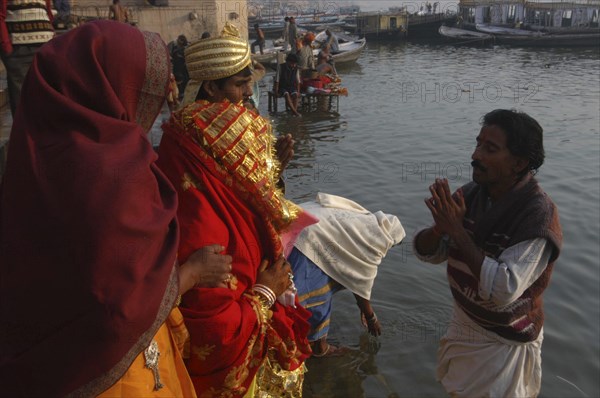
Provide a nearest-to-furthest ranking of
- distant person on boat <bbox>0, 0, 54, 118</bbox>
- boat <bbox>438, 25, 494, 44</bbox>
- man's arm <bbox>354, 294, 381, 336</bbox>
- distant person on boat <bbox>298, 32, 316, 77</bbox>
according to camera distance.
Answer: man's arm <bbox>354, 294, 381, 336</bbox>
distant person on boat <bbox>0, 0, 54, 118</bbox>
distant person on boat <bbox>298, 32, 316, 77</bbox>
boat <bbox>438, 25, 494, 44</bbox>

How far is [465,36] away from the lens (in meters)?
34.8

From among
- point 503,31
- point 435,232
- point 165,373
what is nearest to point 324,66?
point 435,232

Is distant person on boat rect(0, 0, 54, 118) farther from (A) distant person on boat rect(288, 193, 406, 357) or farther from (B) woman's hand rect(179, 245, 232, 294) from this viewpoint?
(B) woman's hand rect(179, 245, 232, 294)

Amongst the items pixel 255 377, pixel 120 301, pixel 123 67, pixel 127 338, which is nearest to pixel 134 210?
pixel 120 301

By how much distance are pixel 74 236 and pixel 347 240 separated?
2.17 meters

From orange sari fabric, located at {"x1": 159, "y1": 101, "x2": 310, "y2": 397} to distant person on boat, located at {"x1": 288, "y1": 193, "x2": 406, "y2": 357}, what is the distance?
0.77m

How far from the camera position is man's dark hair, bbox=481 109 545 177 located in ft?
7.16

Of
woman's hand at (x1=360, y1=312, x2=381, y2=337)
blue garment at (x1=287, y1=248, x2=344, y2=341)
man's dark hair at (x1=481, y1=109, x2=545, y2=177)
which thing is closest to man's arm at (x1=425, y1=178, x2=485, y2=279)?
man's dark hair at (x1=481, y1=109, x2=545, y2=177)

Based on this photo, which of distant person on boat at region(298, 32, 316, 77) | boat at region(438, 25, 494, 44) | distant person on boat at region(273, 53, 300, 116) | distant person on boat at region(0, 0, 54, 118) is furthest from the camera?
boat at region(438, 25, 494, 44)

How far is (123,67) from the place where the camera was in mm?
1562

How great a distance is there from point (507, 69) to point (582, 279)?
19539mm

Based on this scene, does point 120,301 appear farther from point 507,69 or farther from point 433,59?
point 433,59

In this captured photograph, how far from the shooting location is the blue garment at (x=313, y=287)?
316cm

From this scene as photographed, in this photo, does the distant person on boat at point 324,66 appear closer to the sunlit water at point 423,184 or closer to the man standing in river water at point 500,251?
the sunlit water at point 423,184
